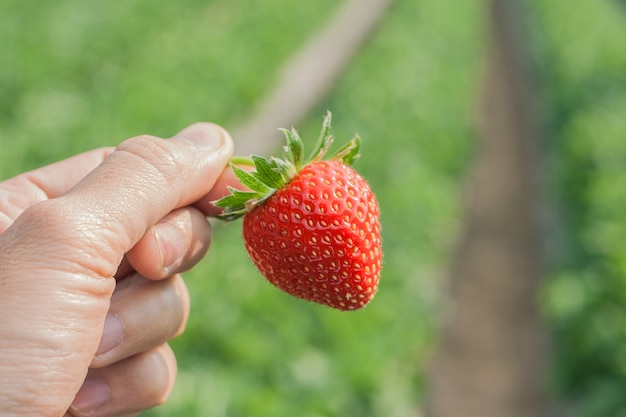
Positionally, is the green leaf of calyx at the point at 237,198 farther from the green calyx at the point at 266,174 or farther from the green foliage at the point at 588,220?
the green foliage at the point at 588,220

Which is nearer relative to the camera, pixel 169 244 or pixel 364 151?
pixel 169 244

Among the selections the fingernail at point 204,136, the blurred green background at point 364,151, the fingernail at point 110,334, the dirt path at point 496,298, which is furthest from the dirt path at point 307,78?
the fingernail at point 110,334

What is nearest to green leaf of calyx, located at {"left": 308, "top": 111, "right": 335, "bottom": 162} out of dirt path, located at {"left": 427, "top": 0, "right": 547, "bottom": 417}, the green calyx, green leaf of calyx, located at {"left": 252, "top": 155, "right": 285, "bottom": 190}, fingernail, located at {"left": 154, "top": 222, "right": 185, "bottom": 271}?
the green calyx

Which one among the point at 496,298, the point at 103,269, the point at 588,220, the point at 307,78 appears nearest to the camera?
the point at 103,269

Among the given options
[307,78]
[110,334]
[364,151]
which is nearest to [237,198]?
[110,334]

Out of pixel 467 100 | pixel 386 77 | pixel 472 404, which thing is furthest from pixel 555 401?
pixel 467 100

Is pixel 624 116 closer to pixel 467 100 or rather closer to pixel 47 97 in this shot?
pixel 467 100

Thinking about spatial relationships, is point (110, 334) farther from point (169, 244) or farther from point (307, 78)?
point (307, 78)
